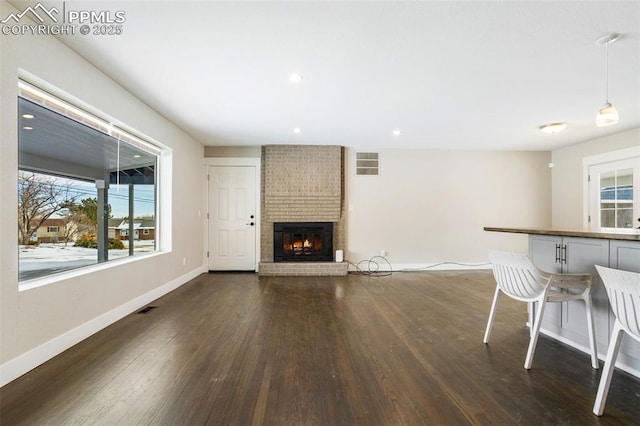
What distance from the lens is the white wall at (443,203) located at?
18.2ft

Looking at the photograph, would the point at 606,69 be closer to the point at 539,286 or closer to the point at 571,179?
the point at 539,286

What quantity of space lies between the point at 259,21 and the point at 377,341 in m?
2.64

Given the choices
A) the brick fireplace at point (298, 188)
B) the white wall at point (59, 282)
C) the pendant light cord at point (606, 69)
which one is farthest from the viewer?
the brick fireplace at point (298, 188)

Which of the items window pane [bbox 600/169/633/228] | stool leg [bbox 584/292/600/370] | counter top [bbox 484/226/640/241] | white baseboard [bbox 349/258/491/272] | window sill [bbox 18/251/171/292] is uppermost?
window pane [bbox 600/169/633/228]

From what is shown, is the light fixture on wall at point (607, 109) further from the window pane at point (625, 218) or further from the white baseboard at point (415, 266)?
the white baseboard at point (415, 266)

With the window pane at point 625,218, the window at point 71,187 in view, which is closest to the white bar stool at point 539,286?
the window at point 71,187

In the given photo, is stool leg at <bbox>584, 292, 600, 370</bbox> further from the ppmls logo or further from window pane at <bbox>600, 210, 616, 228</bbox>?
window pane at <bbox>600, 210, 616, 228</bbox>

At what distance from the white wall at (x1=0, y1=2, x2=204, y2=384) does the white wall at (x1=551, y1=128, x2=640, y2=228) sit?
712cm

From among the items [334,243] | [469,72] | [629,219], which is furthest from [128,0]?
[629,219]

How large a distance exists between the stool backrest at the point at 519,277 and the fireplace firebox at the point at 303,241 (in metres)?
3.33

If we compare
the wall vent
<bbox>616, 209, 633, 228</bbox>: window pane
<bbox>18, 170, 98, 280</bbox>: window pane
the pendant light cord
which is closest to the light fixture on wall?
the pendant light cord

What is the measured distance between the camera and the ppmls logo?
5.94 ft

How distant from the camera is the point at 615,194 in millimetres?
4648

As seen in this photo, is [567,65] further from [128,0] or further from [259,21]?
[128,0]
